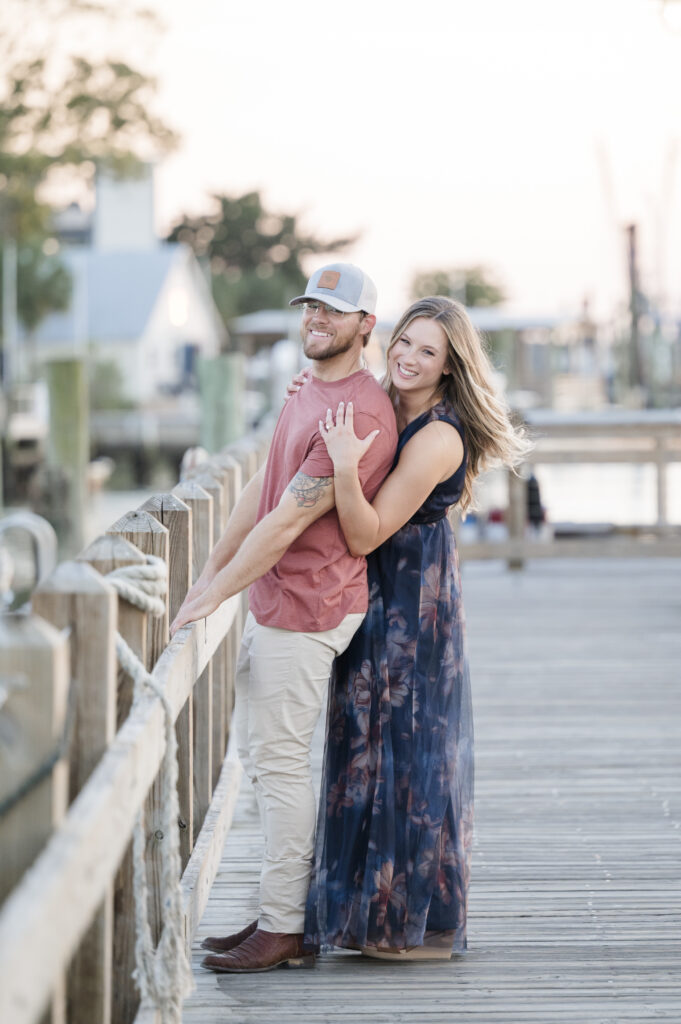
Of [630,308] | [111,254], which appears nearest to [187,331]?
[111,254]

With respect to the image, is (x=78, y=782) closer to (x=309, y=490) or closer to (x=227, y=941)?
(x=309, y=490)

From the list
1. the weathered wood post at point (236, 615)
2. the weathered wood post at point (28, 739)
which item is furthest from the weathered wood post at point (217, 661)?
the weathered wood post at point (28, 739)

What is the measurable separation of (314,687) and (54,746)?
1.26 metres

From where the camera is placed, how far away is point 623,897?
3.55 m

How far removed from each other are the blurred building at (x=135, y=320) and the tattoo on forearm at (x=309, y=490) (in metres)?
39.0

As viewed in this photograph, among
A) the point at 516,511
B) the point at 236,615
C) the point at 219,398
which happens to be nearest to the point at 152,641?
the point at 236,615

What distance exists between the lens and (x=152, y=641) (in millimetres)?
2770

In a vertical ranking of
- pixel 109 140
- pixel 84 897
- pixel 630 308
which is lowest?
pixel 84 897

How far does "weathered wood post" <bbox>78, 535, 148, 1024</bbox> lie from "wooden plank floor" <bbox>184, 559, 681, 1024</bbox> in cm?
40

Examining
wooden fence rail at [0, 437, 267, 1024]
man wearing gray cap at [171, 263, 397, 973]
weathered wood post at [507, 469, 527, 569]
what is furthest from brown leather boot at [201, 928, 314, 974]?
weathered wood post at [507, 469, 527, 569]

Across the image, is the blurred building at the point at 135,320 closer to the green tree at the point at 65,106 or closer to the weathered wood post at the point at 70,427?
the green tree at the point at 65,106

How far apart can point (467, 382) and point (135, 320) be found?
4506 cm

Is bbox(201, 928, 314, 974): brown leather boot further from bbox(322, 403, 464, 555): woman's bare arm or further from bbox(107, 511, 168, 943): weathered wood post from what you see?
bbox(322, 403, 464, 555): woman's bare arm

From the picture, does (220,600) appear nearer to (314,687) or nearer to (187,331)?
(314,687)
